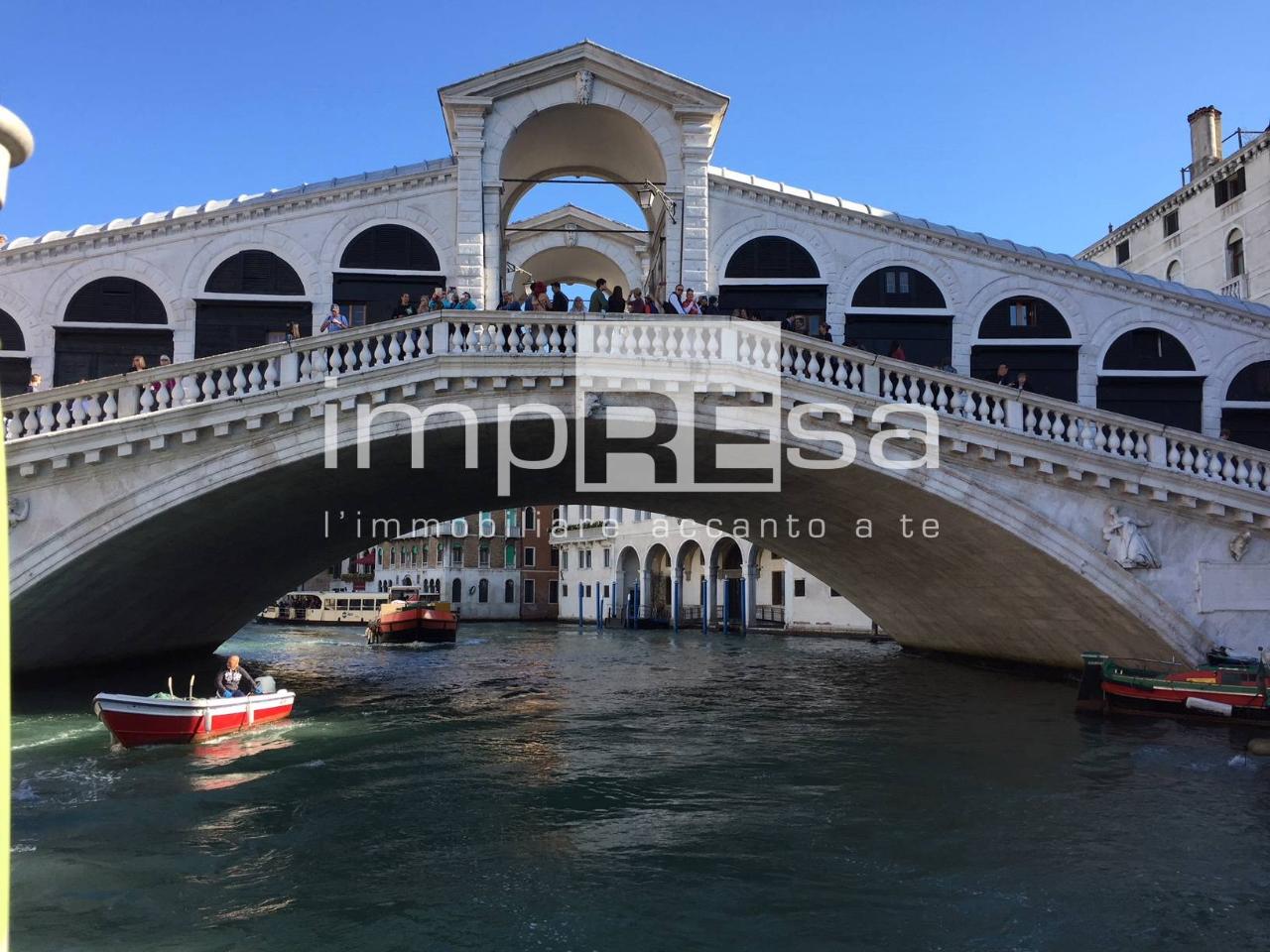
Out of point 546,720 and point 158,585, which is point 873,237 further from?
point 158,585

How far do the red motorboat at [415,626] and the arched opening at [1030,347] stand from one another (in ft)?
73.3

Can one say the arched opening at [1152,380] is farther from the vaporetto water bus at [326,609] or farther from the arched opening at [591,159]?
the vaporetto water bus at [326,609]

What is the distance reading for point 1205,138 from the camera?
93.1 feet

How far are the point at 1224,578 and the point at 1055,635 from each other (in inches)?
132

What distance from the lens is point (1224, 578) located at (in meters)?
14.5

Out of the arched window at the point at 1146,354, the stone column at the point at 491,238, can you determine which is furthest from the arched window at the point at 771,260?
the arched window at the point at 1146,354

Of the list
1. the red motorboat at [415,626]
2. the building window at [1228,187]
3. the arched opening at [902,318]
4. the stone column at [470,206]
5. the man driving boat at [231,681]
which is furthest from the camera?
the red motorboat at [415,626]

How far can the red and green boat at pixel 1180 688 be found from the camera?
13.3m

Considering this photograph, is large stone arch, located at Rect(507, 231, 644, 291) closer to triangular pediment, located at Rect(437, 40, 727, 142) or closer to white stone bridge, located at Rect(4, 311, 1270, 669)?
triangular pediment, located at Rect(437, 40, 727, 142)

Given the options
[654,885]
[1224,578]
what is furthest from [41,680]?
[1224,578]

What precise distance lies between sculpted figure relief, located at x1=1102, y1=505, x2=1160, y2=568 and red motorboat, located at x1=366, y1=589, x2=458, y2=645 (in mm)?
25059

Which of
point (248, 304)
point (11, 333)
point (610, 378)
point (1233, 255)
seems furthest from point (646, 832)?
point (1233, 255)

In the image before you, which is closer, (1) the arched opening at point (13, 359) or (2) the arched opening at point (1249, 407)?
(1) the arched opening at point (13, 359)

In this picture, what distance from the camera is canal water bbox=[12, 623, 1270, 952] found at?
6.41 metres
